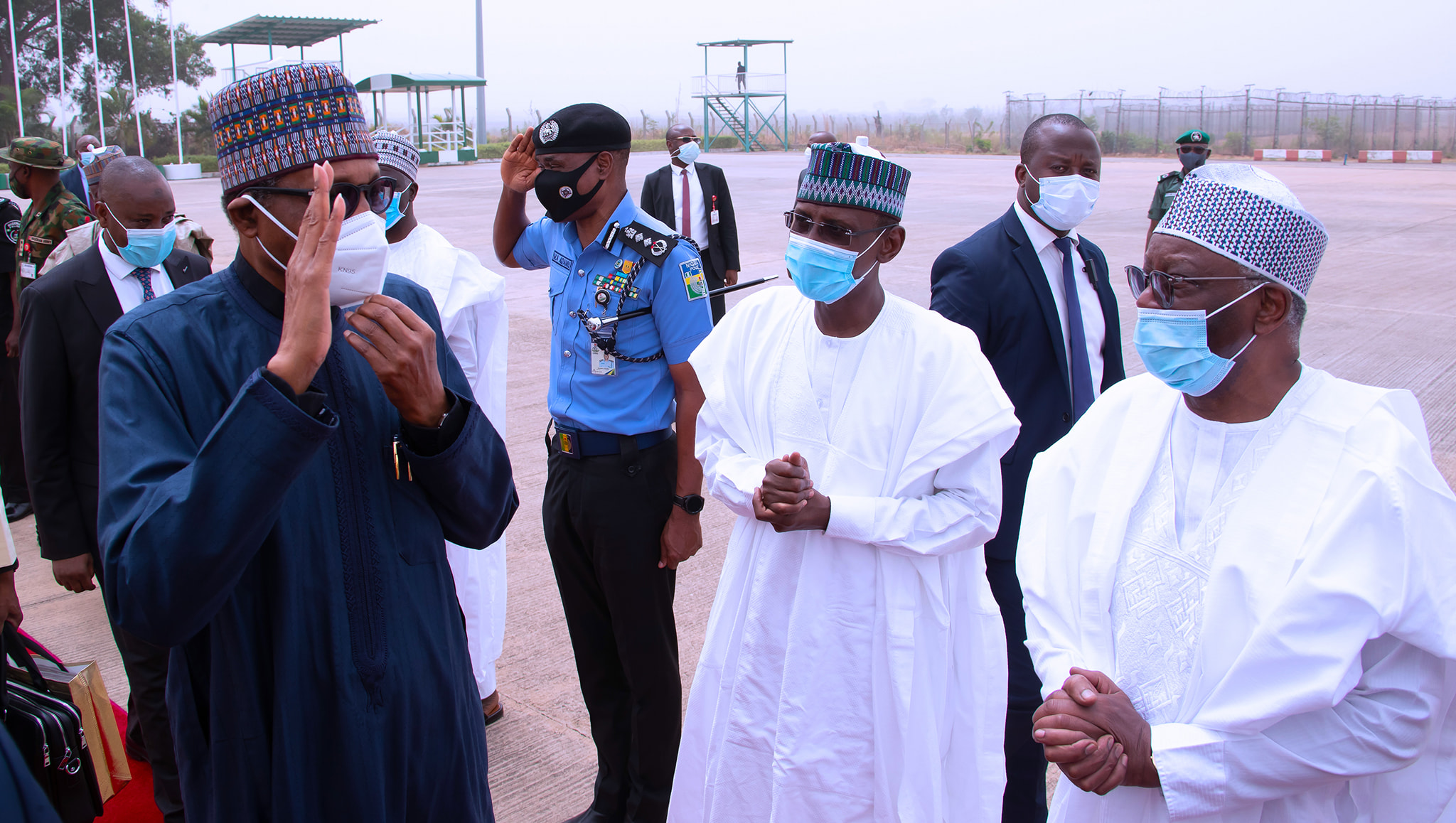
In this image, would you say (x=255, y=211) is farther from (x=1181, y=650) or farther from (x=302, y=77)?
(x=1181, y=650)

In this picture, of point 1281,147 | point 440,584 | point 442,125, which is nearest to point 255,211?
point 440,584

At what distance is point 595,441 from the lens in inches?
131

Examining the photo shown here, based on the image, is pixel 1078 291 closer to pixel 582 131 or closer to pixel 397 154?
pixel 582 131

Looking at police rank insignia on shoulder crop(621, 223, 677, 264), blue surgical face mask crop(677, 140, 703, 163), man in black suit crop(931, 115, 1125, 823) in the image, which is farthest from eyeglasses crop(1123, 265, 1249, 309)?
blue surgical face mask crop(677, 140, 703, 163)

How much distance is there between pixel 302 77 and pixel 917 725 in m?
2.01

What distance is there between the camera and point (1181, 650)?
1.95 meters

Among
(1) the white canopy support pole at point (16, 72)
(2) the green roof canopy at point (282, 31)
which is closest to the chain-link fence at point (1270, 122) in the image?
(2) the green roof canopy at point (282, 31)

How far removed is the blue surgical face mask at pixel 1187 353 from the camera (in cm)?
200

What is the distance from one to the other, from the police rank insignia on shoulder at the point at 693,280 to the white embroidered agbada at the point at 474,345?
865mm

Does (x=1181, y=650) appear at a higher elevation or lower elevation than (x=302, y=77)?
lower

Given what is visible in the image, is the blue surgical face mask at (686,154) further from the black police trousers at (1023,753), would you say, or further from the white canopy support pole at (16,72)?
the white canopy support pole at (16,72)

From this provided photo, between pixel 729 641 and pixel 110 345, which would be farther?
pixel 729 641

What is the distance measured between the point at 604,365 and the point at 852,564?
1194mm

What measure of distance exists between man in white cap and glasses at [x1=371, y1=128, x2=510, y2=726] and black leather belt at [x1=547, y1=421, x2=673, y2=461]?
0.65 meters
